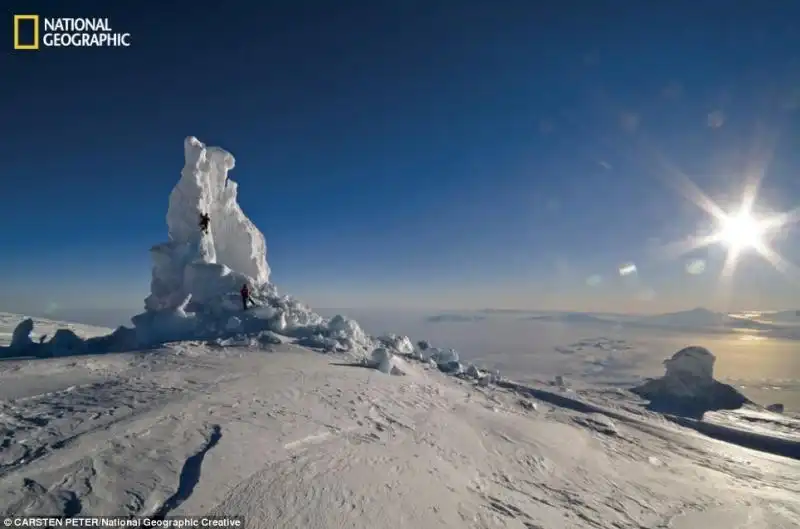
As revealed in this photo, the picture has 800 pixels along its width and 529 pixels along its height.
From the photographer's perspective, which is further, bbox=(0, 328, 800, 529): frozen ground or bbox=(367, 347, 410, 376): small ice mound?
bbox=(367, 347, 410, 376): small ice mound

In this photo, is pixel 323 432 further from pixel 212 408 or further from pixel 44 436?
pixel 44 436

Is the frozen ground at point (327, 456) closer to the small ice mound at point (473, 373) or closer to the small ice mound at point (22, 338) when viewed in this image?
the small ice mound at point (473, 373)

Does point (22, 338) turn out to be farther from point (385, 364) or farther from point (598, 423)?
point (598, 423)

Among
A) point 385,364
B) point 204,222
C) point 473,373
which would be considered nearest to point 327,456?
point 385,364

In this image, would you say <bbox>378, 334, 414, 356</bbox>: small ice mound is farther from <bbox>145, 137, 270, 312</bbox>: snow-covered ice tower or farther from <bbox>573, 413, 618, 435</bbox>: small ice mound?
<bbox>573, 413, 618, 435</bbox>: small ice mound

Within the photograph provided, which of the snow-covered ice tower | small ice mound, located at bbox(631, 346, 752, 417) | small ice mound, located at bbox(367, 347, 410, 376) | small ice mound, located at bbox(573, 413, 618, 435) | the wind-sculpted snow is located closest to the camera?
small ice mound, located at bbox(573, 413, 618, 435)

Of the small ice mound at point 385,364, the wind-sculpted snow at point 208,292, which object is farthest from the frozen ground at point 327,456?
the wind-sculpted snow at point 208,292

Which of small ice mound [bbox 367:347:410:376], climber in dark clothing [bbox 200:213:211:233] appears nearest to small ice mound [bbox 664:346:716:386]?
small ice mound [bbox 367:347:410:376]
